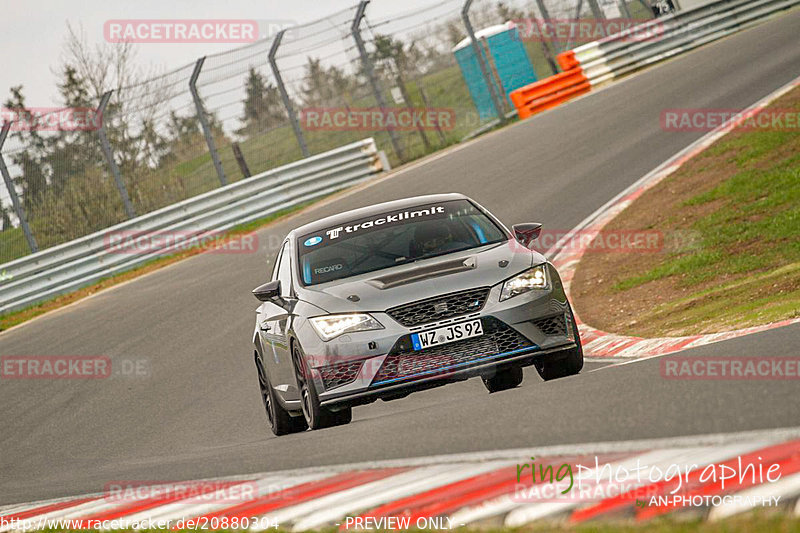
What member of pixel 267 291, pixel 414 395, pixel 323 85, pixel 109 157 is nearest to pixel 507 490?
pixel 267 291

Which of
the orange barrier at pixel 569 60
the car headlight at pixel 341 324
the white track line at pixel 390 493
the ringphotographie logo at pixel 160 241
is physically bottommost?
the white track line at pixel 390 493

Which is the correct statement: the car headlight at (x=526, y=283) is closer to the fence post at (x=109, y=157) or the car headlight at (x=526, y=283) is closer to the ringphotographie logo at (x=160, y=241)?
the ringphotographie logo at (x=160, y=241)

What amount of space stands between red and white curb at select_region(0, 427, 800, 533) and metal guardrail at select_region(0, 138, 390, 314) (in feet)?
55.7

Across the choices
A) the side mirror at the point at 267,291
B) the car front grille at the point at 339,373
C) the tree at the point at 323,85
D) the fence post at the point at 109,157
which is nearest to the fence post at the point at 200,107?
the fence post at the point at 109,157

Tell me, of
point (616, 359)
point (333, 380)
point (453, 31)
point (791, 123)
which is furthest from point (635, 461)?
point (453, 31)

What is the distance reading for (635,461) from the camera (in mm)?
4488

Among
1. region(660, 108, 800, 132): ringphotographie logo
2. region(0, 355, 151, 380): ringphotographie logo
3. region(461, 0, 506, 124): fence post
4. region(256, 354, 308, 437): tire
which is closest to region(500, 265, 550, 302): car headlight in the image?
region(256, 354, 308, 437): tire

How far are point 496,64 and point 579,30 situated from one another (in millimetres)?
2508

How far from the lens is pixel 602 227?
1627 cm

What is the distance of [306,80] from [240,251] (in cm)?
603

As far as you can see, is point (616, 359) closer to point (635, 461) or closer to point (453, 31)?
point (635, 461)

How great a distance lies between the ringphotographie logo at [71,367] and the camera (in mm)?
14531

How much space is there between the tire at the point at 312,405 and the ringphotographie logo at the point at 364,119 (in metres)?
17.8

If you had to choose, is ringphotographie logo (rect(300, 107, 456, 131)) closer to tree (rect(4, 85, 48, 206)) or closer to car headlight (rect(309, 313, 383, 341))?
tree (rect(4, 85, 48, 206))
